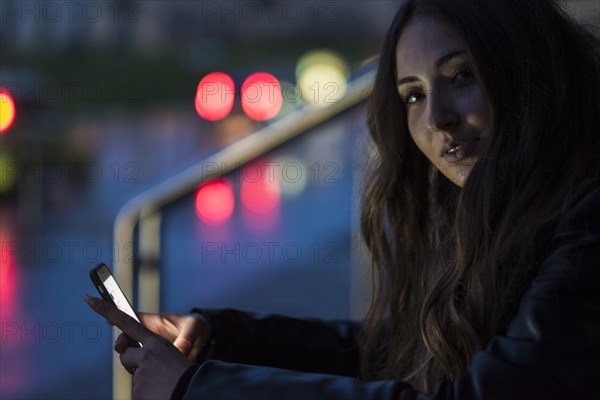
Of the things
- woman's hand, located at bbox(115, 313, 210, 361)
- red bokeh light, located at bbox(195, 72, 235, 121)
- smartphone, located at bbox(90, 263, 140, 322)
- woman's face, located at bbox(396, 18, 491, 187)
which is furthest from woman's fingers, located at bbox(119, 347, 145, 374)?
red bokeh light, located at bbox(195, 72, 235, 121)

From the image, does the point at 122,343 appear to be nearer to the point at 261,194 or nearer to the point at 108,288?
the point at 108,288

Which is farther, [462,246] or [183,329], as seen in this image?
[183,329]

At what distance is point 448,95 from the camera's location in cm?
162

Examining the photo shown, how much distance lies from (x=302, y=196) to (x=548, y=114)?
8.62 metres

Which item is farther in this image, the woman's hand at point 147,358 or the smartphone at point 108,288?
the smartphone at point 108,288

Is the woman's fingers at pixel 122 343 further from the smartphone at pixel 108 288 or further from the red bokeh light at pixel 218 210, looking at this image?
the red bokeh light at pixel 218 210

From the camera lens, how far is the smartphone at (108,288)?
1.62m

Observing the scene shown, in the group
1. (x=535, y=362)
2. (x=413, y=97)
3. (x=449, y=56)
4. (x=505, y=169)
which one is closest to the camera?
(x=535, y=362)

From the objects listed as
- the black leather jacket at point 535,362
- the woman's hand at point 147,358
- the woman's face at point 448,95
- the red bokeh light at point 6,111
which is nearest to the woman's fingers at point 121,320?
the woman's hand at point 147,358

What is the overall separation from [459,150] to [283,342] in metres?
0.55

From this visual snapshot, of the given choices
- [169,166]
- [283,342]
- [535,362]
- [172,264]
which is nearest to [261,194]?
[169,166]

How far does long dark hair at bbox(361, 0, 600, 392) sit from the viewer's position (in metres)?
1.41

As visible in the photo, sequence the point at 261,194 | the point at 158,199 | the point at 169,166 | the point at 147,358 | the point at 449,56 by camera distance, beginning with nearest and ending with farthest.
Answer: the point at 147,358, the point at 449,56, the point at 158,199, the point at 261,194, the point at 169,166

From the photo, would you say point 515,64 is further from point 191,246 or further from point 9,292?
point 191,246
